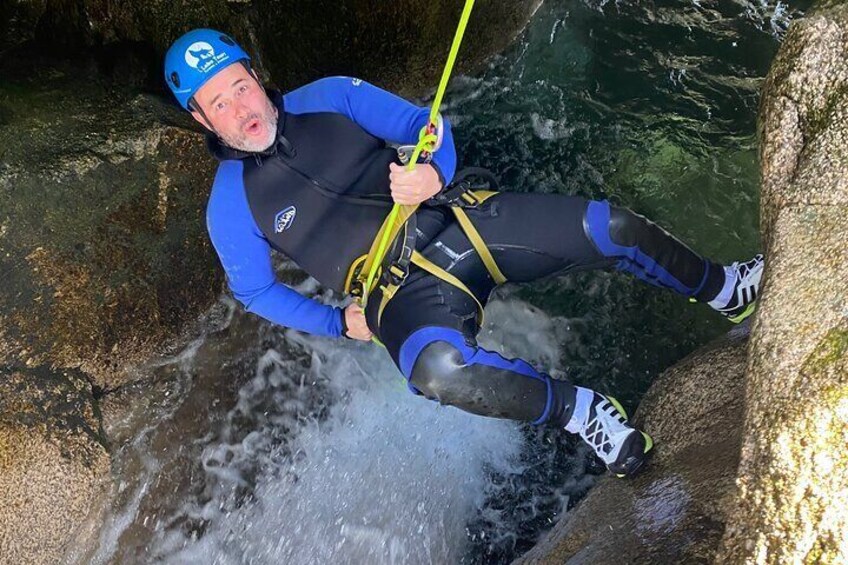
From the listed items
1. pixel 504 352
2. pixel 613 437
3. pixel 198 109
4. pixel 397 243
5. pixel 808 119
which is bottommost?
pixel 504 352

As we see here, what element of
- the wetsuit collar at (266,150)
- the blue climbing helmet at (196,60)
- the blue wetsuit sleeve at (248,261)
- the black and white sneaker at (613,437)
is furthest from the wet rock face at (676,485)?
the blue climbing helmet at (196,60)

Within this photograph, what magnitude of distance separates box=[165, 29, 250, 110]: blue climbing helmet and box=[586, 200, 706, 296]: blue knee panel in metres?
1.61

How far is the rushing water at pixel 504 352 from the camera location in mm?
3789

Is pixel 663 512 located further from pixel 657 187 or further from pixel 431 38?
pixel 431 38

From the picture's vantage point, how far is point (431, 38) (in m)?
4.54

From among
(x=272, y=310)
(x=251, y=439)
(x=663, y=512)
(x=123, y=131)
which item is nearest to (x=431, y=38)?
(x=123, y=131)

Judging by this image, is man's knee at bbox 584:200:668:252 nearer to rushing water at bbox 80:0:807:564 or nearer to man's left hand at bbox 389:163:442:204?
man's left hand at bbox 389:163:442:204

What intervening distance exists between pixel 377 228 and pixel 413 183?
1.50ft

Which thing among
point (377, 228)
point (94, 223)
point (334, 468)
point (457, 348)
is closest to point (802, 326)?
point (457, 348)

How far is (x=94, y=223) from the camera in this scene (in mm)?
3551

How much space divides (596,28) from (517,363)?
2.57 m

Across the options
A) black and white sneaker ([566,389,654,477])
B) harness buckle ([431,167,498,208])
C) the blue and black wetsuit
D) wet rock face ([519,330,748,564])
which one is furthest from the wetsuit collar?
wet rock face ([519,330,748,564])

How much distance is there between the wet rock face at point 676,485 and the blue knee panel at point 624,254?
0.39m

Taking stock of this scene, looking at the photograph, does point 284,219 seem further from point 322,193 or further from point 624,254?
point 624,254
